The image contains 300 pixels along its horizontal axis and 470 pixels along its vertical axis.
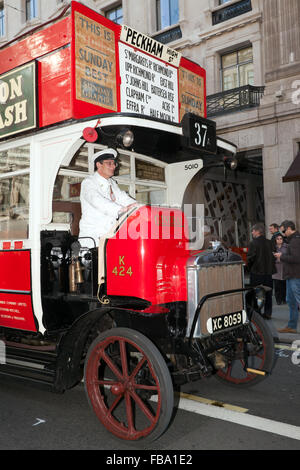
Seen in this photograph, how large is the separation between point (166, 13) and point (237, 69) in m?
3.99

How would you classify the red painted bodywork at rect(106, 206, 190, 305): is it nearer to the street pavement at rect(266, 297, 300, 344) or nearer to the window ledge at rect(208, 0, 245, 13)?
the street pavement at rect(266, 297, 300, 344)

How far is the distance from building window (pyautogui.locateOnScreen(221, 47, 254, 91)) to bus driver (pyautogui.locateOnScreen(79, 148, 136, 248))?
12703mm

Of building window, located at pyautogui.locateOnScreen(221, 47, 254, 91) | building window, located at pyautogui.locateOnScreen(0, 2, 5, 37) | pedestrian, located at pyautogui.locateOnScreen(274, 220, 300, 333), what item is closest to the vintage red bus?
pedestrian, located at pyautogui.locateOnScreen(274, 220, 300, 333)

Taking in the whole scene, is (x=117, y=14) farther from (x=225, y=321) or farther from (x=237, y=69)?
(x=225, y=321)

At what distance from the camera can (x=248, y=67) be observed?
1559 centimetres

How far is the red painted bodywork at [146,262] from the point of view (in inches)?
139

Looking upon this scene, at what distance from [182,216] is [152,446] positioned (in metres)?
1.99

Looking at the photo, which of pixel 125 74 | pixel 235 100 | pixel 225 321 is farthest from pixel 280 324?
pixel 235 100

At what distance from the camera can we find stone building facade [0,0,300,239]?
540 inches

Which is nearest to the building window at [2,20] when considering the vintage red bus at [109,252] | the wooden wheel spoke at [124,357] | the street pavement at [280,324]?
the street pavement at [280,324]

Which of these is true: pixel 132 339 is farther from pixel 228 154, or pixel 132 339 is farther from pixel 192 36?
pixel 192 36

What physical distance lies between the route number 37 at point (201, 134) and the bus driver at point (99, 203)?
81cm

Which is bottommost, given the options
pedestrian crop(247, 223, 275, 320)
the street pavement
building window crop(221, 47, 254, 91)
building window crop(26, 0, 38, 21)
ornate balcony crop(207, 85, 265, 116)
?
the street pavement

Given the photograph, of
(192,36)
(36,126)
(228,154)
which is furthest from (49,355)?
(192,36)
